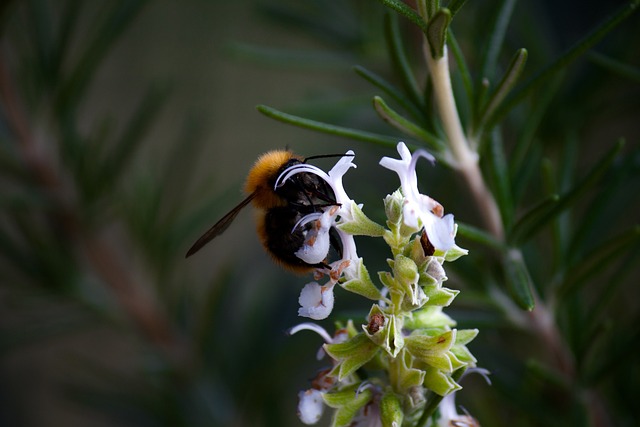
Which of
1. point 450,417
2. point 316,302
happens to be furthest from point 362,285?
point 450,417

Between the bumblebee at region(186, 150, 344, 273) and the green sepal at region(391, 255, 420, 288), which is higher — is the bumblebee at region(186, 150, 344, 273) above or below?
below

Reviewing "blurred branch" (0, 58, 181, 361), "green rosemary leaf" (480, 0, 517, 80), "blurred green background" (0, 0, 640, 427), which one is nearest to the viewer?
"green rosemary leaf" (480, 0, 517, 80)

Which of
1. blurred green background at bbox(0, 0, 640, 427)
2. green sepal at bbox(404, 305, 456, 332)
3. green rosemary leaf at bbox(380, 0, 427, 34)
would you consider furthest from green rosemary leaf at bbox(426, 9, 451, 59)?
blurred green background at bbox(0, 0, 640, 427)

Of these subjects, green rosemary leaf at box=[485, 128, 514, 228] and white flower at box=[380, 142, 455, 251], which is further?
green rosemary leaf at box=[485, 128, 514, 228]

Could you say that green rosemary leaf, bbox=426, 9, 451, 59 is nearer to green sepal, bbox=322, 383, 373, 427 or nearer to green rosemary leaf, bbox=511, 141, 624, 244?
green rosemary leaf, bbox=511, 141, 624, 244

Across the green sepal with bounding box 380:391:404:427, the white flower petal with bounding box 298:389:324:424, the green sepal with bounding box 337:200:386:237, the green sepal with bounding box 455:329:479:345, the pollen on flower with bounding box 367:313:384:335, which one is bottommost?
the white flower petal with bounding box 298:389:324:424

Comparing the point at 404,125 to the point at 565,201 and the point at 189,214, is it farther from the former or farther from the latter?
the point at 189,214
